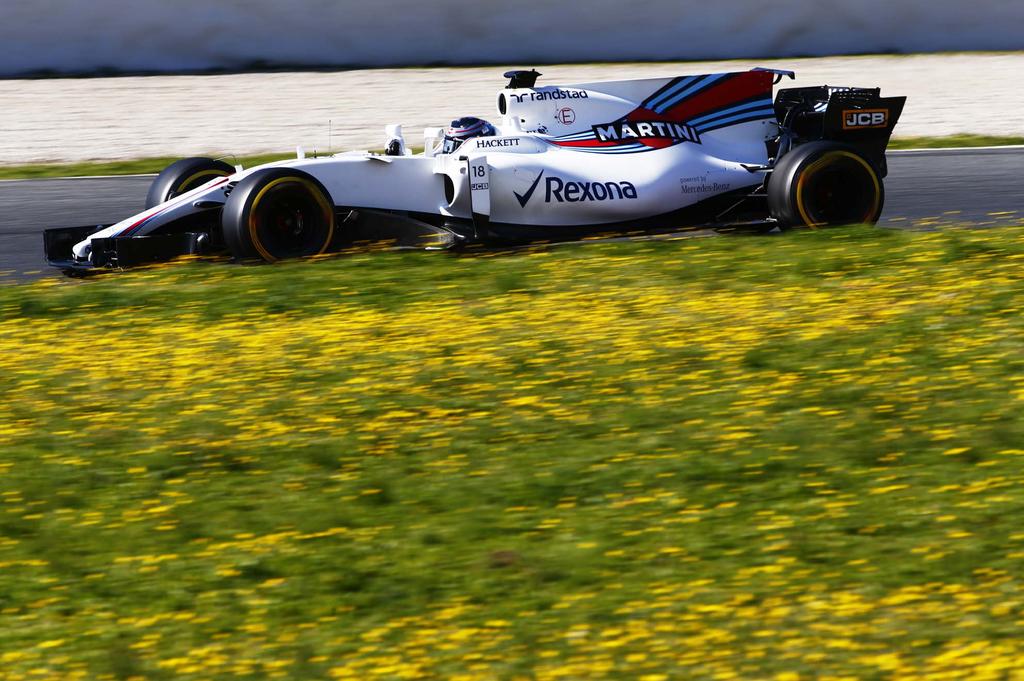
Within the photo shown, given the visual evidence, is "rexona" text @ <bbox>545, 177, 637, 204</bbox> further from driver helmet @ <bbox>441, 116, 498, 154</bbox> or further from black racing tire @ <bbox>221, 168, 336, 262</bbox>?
black racing tire @ <bbox>221, 168, 336, 262</bbox>

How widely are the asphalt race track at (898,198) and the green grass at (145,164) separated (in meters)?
0.61

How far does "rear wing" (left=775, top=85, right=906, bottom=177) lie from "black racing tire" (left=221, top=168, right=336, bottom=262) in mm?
3086

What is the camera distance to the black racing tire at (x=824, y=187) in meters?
8.05

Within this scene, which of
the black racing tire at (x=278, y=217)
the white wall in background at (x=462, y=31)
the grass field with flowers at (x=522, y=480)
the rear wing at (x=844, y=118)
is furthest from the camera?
the white wall in background at (x=462, y=31)

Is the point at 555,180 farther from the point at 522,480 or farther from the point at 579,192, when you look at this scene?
the point at 522,480

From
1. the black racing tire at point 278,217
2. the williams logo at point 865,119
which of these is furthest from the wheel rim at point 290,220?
the williams logo at point 865,119

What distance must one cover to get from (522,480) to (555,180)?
3.71 metres

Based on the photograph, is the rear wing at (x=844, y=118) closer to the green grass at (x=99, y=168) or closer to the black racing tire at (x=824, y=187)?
the black racing tire at (x=824, y=187)

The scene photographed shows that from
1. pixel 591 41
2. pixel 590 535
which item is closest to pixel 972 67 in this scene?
pixel 591 41

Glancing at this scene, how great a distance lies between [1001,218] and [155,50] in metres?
13.0

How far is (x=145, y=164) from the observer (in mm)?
13508

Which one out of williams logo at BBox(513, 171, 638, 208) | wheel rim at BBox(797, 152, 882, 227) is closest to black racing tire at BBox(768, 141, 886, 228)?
wheel rim at BBox(797, 152, 882, 227)

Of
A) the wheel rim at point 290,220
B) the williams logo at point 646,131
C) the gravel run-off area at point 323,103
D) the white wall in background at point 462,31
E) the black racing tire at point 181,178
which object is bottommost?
the wheel rim at point 290,220

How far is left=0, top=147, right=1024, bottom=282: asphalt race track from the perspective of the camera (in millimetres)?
9289
